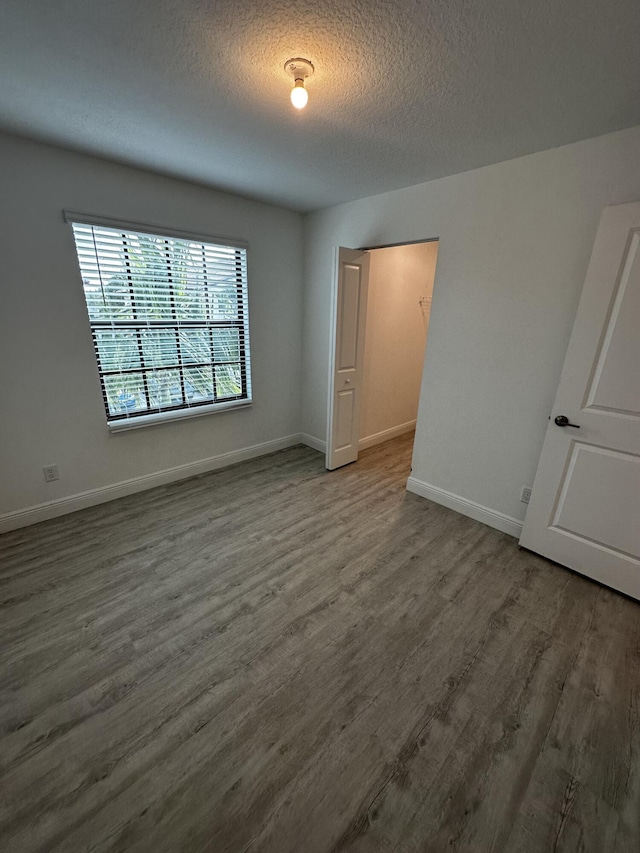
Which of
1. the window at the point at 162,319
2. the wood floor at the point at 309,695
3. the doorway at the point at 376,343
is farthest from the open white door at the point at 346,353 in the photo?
the wood floor at the point at 309,695

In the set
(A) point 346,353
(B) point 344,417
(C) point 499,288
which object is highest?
(C) point 499,288

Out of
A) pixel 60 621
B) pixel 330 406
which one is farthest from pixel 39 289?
pixel 330 406

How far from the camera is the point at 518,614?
6.01 ft

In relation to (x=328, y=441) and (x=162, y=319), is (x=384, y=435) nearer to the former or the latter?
(x=328, y=441)

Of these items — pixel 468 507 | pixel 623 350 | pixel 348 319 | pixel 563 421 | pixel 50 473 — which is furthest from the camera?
pixel 348 319

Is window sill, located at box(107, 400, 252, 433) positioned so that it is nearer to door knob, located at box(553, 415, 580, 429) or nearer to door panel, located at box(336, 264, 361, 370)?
door panel, located at box(336, 264, 361, 370)

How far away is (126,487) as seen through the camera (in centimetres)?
287

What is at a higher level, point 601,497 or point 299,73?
point 299,73

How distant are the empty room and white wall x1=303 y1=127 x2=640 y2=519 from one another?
18 mm

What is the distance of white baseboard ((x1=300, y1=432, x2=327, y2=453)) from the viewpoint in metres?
3.88

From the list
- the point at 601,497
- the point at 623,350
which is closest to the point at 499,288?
the point at 623,350

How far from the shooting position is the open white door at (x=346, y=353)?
2.94 m

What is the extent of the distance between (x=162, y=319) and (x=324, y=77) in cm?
196

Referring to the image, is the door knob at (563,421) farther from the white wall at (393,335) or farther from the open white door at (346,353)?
the white wall at (393,335)
